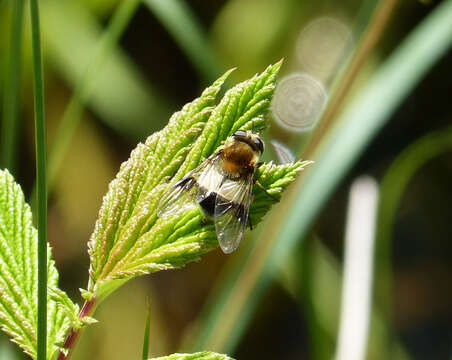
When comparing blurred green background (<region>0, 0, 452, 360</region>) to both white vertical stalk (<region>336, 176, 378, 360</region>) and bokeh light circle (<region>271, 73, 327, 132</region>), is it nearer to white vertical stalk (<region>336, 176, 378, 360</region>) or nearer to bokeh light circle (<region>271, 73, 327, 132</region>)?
bokeh light circle (<region>271, 73, 327, 132</region>)

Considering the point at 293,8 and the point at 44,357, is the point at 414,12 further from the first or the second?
the point at 44,357

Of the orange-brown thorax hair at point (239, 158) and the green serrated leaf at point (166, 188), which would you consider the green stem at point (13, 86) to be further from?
the green serrated leaf at point (166, 188)

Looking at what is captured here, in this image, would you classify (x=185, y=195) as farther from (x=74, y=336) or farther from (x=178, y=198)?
(x=74, y=336)

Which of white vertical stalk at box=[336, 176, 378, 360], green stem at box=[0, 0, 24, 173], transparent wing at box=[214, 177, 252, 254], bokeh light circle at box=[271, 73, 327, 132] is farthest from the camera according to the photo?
bokeh light circle at box=[271, 73, 327, 132]

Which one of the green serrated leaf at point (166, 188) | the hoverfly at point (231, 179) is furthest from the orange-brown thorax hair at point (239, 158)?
the green serrated leaf at point (166, 188)

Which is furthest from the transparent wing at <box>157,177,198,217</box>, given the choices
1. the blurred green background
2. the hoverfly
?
the blurred green background

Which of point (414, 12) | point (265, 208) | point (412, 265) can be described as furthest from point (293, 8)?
point (265, 208)

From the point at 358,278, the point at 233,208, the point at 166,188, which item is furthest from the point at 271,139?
the point at 166,188
